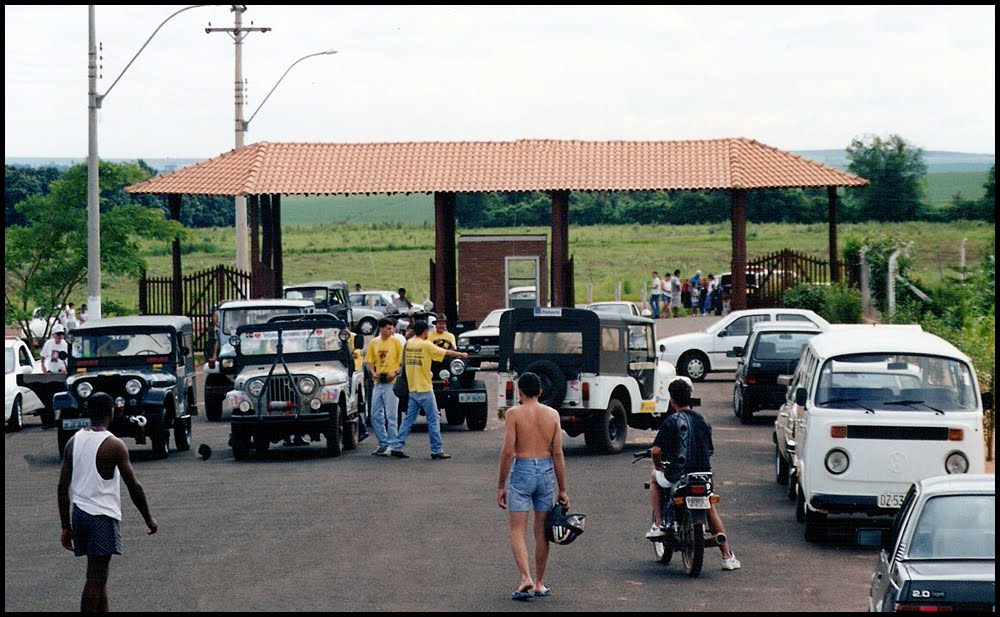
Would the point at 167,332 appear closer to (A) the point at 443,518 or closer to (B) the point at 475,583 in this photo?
(A) the point at 443,518

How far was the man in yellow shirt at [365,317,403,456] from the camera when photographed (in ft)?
71.2

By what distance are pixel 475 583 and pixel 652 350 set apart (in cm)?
1056

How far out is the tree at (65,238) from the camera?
38500 mm

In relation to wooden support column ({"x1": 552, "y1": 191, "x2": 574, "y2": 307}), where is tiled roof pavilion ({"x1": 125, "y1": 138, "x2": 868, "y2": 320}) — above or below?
above

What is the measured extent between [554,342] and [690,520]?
878 centimetres

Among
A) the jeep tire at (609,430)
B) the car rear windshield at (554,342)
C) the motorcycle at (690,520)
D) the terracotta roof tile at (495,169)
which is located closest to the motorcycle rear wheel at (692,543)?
the motorcycle at (690,520)

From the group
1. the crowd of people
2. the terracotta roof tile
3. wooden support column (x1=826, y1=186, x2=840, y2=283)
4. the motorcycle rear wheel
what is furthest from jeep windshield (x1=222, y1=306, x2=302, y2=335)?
the crowd of people

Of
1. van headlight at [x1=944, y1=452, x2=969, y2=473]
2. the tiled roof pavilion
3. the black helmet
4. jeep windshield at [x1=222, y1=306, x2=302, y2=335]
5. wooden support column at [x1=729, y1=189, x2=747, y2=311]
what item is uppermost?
the tiled roof pavilion

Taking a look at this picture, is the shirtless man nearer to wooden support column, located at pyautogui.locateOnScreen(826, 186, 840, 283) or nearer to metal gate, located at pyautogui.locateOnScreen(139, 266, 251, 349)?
metal gate, located at pyautogui.locateOnScreen(139, 266, 251, 349)

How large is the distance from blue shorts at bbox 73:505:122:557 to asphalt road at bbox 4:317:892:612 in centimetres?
109

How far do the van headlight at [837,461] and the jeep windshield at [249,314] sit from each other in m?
16.0

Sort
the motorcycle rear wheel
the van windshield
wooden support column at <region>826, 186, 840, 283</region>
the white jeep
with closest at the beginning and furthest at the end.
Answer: the motorcycle rear wheel, the van windshield, the white jeep, wooden support column at <region>826, 186, 840, 283</region>

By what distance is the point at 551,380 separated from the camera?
21281 mm

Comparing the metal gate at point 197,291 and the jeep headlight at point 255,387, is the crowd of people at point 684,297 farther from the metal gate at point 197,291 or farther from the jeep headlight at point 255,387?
the jeep headlight at point 255,387
